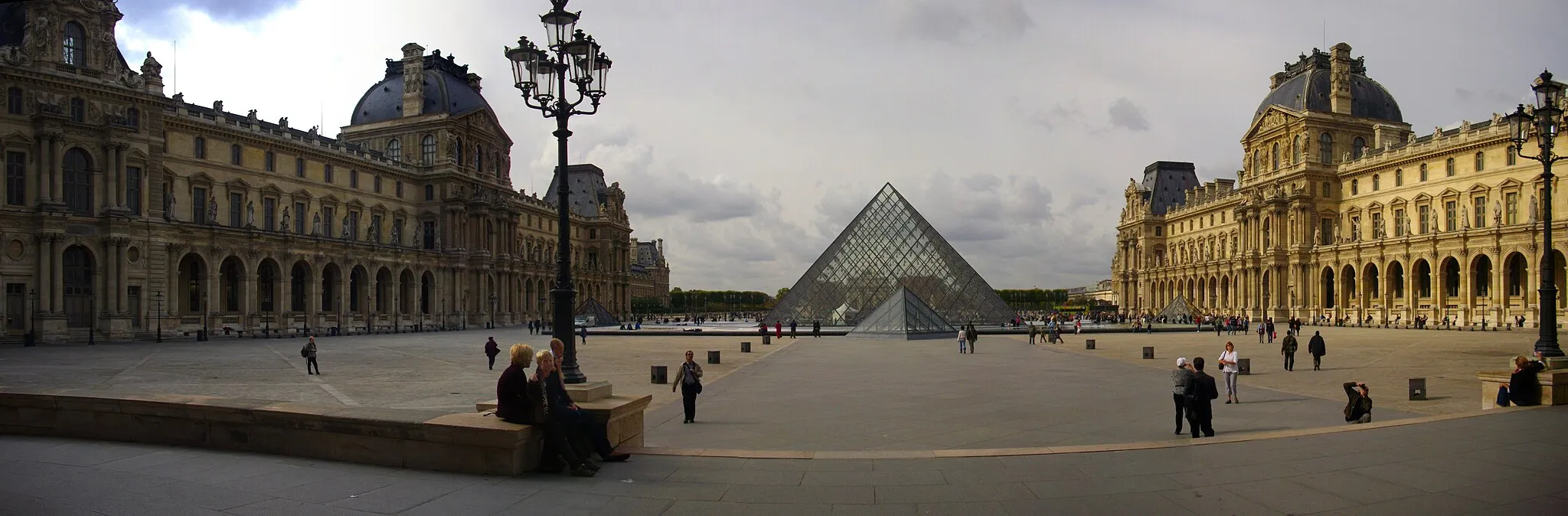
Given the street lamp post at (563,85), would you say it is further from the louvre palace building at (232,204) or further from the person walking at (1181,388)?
the louvre palace building at (232,204)

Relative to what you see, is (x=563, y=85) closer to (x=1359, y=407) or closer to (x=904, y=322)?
(x=1359, y=407)

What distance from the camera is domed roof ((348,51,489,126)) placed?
194 ft

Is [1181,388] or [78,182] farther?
[78,182]

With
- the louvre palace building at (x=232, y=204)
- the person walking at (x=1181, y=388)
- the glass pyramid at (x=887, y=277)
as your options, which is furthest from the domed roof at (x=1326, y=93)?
the person walking at (x=1181, y=388)

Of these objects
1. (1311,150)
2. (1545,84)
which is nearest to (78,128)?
(1545,84)

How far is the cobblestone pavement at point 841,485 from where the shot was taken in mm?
5797

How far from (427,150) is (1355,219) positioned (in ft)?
199

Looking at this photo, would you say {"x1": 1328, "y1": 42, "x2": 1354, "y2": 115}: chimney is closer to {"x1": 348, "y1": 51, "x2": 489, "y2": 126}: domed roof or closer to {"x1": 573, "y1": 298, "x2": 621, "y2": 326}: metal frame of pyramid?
{"x1": 573, "y1": 298, "x2": 621, "y2": 326}: metal frame of pyramid

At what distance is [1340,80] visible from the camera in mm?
62094

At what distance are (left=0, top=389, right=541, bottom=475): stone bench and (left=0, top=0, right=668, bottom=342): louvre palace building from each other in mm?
30839

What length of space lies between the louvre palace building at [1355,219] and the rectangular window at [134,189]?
60857 millimetres

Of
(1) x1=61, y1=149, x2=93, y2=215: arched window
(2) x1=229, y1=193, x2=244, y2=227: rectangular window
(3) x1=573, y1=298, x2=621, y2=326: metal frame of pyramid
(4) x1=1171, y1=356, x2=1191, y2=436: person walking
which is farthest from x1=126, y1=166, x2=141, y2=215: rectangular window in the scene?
(4) x1=1171, y1=356, x2=1191, y2=436: person walking

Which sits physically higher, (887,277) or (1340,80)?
(1340,80)

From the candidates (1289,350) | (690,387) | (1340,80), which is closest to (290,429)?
(690,387)
